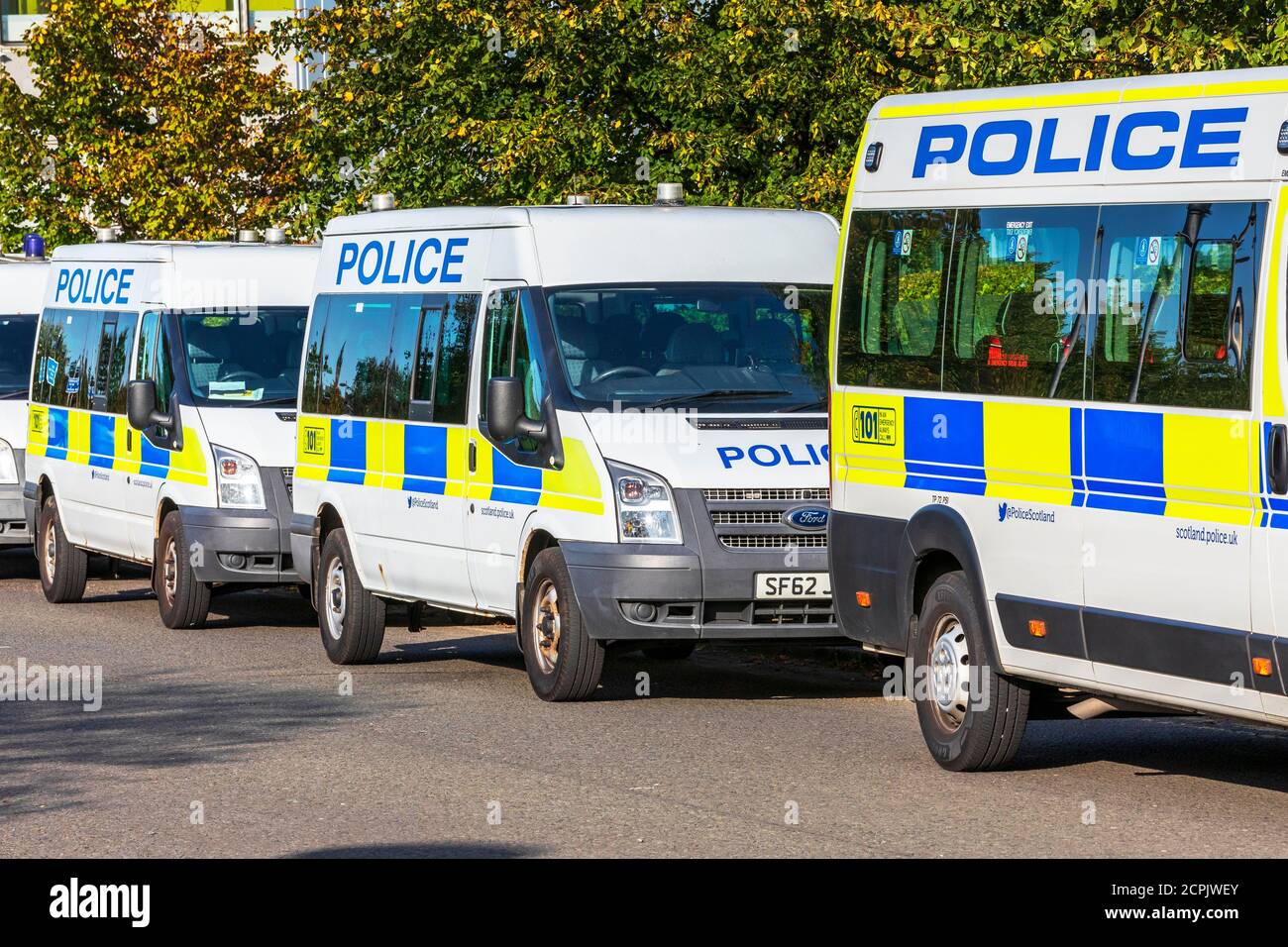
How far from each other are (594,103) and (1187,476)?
512 inches

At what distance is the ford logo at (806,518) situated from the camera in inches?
464

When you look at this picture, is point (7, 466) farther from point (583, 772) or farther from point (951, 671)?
point (951, 671)

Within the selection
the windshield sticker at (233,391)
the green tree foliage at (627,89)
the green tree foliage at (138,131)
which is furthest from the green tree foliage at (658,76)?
the windshield sticker at (233,391)

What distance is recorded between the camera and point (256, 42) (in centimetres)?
2722

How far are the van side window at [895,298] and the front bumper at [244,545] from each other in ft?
A: 19.9

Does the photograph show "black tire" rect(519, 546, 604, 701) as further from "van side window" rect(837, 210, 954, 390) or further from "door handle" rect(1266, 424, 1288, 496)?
"door handle" rect(1266, 424, 1288, 496)

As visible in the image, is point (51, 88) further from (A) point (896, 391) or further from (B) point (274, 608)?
(A) point (896, 391)

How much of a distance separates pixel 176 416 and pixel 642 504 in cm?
562

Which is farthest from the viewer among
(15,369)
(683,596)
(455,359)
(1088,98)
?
(15,369)

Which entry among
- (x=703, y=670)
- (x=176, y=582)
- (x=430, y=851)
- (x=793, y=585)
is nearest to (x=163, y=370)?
(x=176, y=582)

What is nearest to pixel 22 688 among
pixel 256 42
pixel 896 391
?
pixel 896 391

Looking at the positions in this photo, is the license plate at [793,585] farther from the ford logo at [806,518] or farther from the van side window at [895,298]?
the van side window at [895,298]

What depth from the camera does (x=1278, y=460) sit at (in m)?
8.11

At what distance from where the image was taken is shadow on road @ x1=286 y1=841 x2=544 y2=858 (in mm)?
8164
